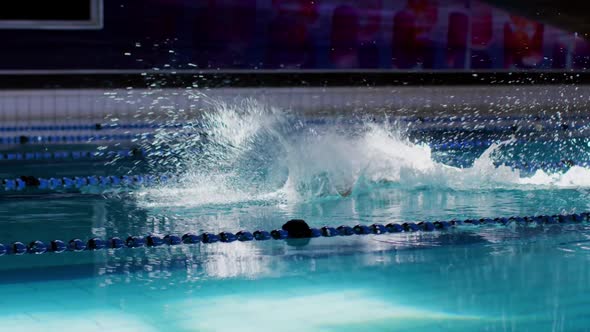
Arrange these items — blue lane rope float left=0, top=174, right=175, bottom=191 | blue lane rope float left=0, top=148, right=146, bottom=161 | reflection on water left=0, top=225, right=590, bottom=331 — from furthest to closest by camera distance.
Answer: blue lane rope float left=0, top=148, right=146, bottom=161
blue lane rope float left=0, top=174, right=175, bottom=191
reflection on water left=0, top=225, right=590, bottom=331

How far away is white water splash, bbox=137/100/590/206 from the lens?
4.85m

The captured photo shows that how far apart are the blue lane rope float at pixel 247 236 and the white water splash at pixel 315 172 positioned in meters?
0.90

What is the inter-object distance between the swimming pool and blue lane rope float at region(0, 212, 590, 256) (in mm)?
24

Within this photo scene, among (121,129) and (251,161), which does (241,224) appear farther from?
(121,129)

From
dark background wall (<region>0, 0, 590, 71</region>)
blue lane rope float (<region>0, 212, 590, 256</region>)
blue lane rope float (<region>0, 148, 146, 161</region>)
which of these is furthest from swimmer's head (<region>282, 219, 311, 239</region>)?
dark background wall (<region>0, 0, 590, 71</region>)

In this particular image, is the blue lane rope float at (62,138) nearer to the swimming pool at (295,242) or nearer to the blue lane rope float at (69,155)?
the swimming pool at (295,242)

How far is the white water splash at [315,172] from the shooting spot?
4.85 meters

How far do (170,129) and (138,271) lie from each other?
225 inches

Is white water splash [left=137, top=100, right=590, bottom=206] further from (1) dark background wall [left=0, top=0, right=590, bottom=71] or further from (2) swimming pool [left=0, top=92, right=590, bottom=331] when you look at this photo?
(1) dark background wall [left=0, top=0, right=590, bottom=71]

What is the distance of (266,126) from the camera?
5672mm

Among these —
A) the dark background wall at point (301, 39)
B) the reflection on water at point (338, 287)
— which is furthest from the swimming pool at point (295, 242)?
the dark background wall at point (301, 39)

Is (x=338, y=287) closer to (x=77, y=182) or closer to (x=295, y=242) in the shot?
(x=295, y=242)

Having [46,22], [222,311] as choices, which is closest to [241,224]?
[222,311]

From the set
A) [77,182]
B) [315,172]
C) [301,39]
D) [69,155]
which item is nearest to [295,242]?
[315,172]
